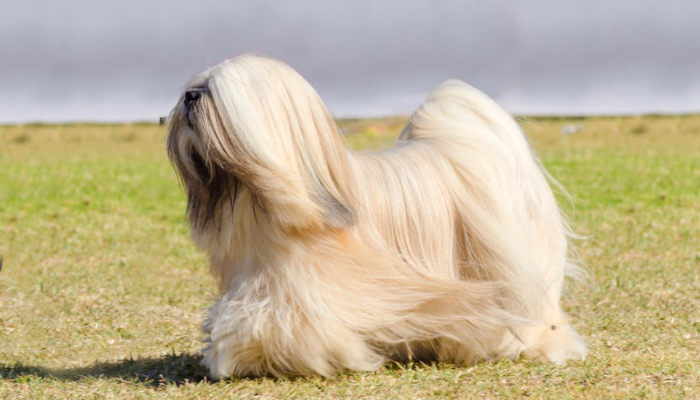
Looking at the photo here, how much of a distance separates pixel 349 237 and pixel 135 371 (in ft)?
4.34

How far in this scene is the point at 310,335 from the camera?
355cm

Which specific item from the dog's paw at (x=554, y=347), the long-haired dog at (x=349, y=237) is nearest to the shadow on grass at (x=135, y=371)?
the long-haired dog at (x=349, y=237)

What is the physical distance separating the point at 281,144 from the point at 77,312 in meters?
2.76

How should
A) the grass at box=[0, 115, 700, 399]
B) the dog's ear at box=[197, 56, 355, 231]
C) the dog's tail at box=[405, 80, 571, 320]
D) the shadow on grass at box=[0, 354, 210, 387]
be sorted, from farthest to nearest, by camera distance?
the shadow on grass at box=[0, 354, 210, 387], the dog's tail at box=[405, 80, 571, 320], the grass at box=[0, 115, 700, 399], the dog's ear at box=[197, 56, 355, 231]

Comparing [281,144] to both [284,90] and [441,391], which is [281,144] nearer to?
[284,90]

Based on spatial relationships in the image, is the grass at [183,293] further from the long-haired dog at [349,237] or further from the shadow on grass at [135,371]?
the long-haired dog at [349,237]

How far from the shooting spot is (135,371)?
13.6 ft

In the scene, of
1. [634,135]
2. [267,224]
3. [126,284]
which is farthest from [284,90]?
[634,135]

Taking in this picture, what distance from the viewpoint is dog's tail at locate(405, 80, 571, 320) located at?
3.86m

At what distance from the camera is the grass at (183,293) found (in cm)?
372

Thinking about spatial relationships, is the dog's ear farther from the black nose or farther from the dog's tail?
the dog's tail

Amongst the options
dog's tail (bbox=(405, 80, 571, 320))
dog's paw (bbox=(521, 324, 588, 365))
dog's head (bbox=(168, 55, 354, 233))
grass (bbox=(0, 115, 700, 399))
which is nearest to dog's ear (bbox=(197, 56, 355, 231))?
dog's head (bbox=(168, 55, 354, 233))

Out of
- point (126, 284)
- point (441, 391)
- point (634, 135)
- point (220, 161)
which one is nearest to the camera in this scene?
point (220, 161)

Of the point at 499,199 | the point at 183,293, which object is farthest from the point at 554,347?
the point at 183,293
